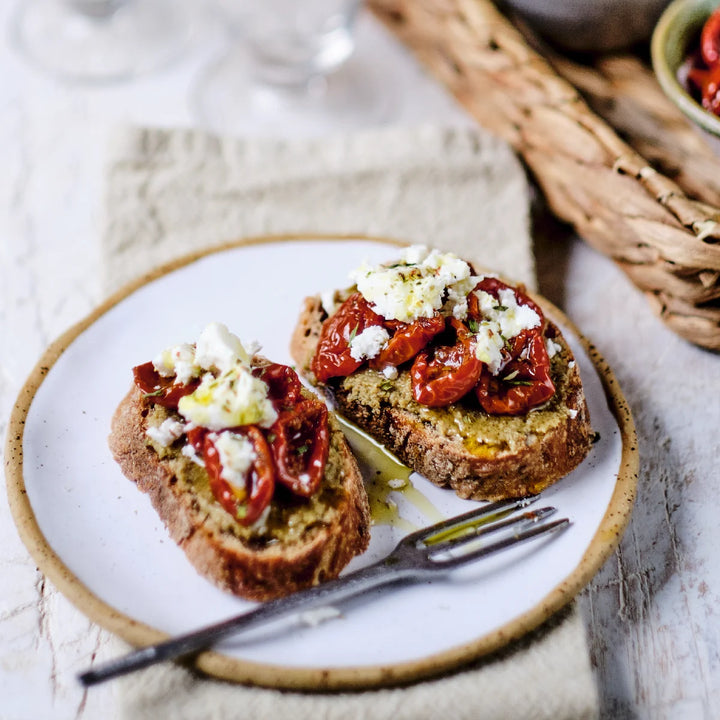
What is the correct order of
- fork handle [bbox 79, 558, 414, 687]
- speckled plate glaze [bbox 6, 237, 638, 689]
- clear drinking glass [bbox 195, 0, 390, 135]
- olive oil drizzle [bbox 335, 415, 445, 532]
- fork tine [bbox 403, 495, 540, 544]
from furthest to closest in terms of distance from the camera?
clear drinking glass [bbox 195, 0, 390, 135], olive oil drizzle [bbox 335, 415, 445, 532], fork tine [bbox 403, 495, 540, 544], speckled plate glaze [bbox 6, 237, 638, 689], fork handle [bbox 79, 558, 414, 687]

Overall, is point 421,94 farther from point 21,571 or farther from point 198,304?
point 21,571

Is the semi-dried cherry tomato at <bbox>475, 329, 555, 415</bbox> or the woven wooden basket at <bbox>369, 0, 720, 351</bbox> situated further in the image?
the woven wooden basket at <bbox>369, 0, 720, 351</bbox>

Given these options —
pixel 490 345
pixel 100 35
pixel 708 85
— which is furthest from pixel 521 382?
pixel 100 35

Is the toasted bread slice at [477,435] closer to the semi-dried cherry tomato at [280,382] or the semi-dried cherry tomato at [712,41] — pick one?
the semi-dried cherry tomato at [280,382]

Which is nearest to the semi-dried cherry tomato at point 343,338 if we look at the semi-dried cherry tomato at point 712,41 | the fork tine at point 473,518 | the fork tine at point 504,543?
the fork tine at point 473,518

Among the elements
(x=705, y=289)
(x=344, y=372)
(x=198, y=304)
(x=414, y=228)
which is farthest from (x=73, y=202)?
(x=705, y=289)

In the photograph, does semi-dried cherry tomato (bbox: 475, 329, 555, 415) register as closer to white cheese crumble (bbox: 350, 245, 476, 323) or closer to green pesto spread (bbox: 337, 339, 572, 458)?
green pesto spread (bbox: 337, 339, 572, 458)

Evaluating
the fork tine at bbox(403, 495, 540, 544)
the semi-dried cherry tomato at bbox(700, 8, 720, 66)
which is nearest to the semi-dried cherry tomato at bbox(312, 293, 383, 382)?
the fork tine at bbox(403, 495, 540, 544)
